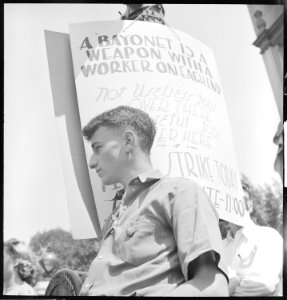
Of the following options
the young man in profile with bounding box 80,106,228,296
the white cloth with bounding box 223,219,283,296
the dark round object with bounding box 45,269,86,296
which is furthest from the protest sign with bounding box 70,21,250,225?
the dark round object with bounding box 45,269,86,296

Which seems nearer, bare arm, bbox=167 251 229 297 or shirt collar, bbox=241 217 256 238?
bare arm, bbox=167 251 229 297

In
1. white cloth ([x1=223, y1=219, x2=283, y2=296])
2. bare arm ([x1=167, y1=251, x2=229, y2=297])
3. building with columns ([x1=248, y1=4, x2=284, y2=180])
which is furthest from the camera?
building with columns ([x1=248, y1=4, x2=284, y2=180])

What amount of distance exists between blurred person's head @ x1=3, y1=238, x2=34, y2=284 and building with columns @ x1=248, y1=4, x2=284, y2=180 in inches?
62.5

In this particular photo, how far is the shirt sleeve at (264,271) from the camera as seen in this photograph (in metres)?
2.99

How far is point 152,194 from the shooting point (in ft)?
8.67

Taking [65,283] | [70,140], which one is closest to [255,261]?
[65,283]

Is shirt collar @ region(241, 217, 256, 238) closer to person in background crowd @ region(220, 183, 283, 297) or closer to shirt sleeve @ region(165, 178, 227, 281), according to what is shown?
person in background crowd @ region(220, 183, 283, 297)

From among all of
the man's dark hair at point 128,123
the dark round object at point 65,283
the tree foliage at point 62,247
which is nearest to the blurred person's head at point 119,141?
the man's dark hair at point 128,123

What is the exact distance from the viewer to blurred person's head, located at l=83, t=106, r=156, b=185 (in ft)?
9.59

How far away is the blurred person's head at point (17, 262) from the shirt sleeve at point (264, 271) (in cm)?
109

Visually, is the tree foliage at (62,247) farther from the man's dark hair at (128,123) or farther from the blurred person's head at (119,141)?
the man's dark hair at (128,123)

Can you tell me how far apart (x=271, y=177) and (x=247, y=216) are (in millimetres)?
253

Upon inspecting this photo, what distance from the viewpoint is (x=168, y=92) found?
10.5ft

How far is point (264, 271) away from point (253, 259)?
0.08 m
